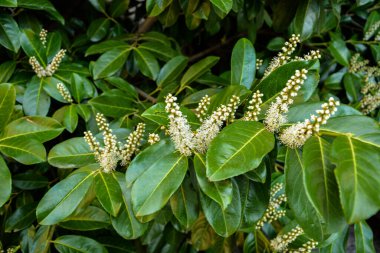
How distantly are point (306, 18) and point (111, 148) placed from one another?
777mm

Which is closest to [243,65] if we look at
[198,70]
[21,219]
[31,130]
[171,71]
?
[198,70]

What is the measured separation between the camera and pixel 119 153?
967 mm

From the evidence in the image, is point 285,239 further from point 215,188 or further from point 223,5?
point 223,5

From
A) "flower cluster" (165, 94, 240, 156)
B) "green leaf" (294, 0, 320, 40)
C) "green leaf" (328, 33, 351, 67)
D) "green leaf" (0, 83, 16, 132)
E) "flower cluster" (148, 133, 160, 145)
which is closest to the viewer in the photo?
"flower cluster" (165, 94, 240, 156)

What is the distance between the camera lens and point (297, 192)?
755 millimetres

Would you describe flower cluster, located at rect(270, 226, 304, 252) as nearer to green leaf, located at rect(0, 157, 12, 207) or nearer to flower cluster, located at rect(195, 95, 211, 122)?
flower cluster, located at rect(195, 95, 211, 122)

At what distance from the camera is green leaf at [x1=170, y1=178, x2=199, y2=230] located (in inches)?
36.3

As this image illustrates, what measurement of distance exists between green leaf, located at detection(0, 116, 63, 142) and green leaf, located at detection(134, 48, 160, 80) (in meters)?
0.41

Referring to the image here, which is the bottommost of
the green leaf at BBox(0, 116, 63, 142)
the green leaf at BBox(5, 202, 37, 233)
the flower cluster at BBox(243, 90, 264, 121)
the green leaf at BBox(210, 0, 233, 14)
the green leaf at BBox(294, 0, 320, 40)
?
the green leaf at BBox(5, 202, 37, 233)

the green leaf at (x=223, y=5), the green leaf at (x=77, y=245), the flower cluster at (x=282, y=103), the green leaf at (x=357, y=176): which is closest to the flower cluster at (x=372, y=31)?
the green leaf at (x=223, y=5)

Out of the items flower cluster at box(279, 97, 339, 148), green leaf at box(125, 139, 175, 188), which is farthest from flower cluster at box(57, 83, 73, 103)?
flower cluster at box(279, 97, 339, 148)

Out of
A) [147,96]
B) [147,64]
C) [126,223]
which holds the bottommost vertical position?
[126,223]

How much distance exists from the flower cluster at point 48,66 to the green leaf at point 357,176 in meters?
0.90

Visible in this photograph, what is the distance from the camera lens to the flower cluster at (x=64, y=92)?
1.18m
